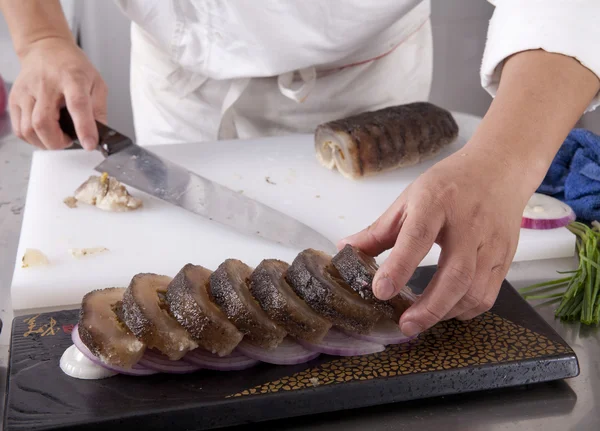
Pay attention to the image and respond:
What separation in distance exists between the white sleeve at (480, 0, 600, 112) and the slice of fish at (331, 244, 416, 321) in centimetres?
66

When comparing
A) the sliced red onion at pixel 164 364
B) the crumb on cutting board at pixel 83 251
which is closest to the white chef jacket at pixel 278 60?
the crumb on cutting board at pixel 83 251

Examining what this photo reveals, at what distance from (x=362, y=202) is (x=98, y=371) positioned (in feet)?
3.83

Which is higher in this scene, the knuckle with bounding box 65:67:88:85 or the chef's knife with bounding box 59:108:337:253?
the knuckle with bounding box 65:67:88:85

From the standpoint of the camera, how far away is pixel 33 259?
1961 millimetres

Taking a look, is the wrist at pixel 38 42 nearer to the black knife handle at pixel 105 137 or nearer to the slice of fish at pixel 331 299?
the black knife handle at pixel 105 137

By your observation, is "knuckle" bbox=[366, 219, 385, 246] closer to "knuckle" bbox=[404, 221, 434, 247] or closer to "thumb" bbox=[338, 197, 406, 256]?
"thumb" bbox=[338, 197, 406, 256]

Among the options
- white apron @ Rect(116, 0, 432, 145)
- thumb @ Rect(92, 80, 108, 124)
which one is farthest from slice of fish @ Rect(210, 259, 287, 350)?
thumb @ Rect(92, 80, 108, 124)

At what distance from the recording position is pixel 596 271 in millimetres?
1845

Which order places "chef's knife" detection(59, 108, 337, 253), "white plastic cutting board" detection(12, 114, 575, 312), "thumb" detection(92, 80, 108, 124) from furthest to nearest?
"thumb" detection(92, 80, 108, 124) < "chef's knife" detection(59, 108, 337, 253) < "white plastic cutting board" detection(12, 114, 575, 312)

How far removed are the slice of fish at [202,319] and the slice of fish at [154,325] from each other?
0.02 metres

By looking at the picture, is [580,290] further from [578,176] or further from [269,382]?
[269,382]

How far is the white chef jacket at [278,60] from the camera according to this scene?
2412 millimetres

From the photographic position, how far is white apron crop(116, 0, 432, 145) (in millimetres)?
2453

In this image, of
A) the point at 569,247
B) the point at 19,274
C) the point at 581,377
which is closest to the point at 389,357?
the point at 581,377
